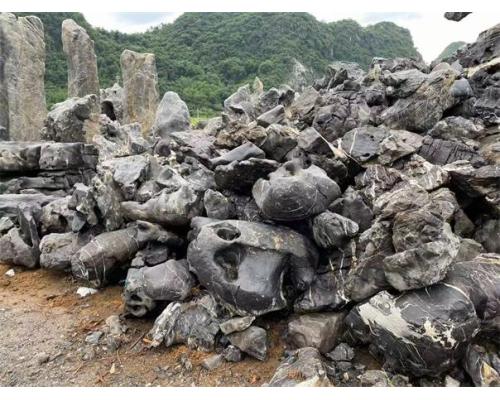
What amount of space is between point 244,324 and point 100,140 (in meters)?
7.67

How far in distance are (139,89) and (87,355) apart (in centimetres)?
1377

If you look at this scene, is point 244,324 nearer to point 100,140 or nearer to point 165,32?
point 100,140

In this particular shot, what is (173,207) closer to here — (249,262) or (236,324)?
(249,262)

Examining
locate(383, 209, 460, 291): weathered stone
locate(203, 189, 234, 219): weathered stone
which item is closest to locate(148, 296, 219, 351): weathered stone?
locate(203, 189, 234, 219): weathered stone

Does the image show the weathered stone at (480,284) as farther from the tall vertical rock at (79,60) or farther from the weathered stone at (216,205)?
the tall vertical rock at (79,60)

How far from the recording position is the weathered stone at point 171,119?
9.93m

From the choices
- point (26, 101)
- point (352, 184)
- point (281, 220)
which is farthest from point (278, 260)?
point (26, 101)

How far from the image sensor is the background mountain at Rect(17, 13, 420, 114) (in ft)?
124

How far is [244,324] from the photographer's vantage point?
16.0 ft

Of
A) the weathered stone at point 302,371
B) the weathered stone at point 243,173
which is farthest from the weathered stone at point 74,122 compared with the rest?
the weathered stone at point 302,371

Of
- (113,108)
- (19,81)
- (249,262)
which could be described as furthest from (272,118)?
(113,108)

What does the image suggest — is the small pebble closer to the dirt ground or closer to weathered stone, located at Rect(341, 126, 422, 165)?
the dirt ground

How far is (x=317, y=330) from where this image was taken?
4758mm

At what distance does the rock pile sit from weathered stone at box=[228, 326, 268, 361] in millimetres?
18
